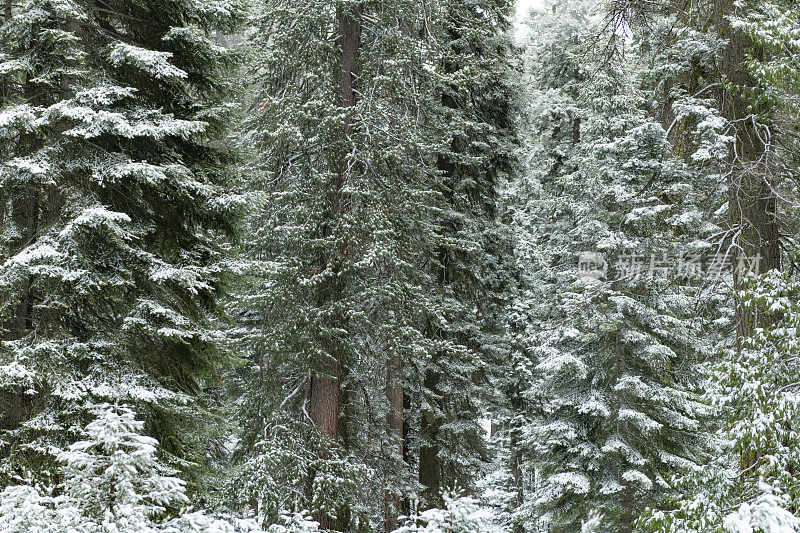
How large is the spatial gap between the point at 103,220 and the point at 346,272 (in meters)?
3.23

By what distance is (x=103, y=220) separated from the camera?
6109 millimetres

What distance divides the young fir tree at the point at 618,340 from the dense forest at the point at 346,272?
0.06 m

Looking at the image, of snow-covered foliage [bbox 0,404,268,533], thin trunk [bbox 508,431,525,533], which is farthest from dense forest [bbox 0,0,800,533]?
thin trunk [bbox 508,431,525,533]

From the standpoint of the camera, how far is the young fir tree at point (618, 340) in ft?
34.8

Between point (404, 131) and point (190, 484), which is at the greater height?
point (404, 131)

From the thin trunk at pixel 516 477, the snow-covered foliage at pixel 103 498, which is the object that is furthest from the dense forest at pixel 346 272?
the thin trunk at pixel 516 477

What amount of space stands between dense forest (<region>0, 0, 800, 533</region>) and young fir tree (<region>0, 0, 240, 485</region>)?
0.13ft

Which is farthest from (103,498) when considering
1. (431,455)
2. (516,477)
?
(516,477)

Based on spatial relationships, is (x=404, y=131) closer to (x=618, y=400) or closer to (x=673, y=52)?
(x=673, y=52)

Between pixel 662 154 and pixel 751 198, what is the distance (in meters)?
3.71

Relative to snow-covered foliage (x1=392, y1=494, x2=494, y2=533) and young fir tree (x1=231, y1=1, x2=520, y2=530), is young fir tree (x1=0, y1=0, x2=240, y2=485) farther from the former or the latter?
snow-covered foliage (x1=392, y1=494, x2=494, y2=533)

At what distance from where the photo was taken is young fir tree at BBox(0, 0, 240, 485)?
238 inches

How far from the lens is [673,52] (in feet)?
27.0

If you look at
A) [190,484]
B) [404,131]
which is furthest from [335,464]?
[404,131]
